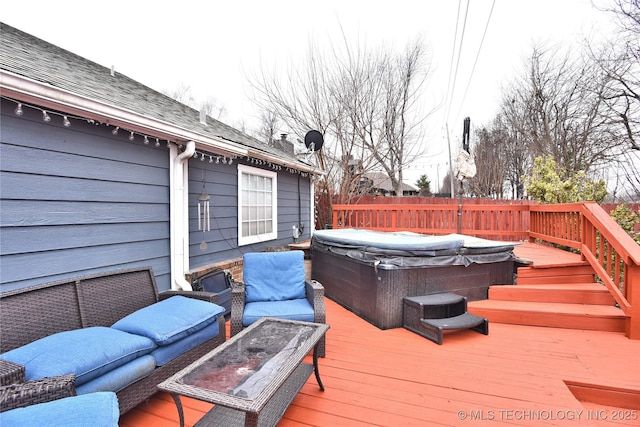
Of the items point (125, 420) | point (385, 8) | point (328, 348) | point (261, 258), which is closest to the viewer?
point (125, 420)

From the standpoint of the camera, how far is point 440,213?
23.3ft

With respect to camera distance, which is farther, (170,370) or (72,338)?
(170,370)

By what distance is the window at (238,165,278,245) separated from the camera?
193 inches

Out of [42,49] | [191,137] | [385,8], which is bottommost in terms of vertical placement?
[191,137]

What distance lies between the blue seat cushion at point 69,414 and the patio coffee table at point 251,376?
283 millimetres

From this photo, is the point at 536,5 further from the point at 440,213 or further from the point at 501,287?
the point at 501,287

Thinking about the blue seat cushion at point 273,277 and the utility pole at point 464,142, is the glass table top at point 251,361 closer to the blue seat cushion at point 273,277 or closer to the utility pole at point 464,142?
the blue seat cushion at point 273,277

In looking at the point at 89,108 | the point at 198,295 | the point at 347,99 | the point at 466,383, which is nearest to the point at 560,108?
the point at 347,99

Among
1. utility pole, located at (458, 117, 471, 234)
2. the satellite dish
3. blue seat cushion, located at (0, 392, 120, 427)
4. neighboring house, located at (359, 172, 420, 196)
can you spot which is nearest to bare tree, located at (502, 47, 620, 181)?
utility pole, located at (458, 117, 471, 234)

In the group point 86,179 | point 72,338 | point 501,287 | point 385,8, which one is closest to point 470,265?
point 501,287

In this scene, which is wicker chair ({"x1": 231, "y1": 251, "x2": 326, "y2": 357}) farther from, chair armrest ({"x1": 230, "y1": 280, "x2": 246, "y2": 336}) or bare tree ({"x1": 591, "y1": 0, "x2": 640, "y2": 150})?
bare tree ({"x1": 591, "y1": 0, "x2": 640, "y2": 150})

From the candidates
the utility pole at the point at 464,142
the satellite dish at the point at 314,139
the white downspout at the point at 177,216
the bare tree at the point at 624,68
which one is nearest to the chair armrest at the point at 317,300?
the white downspout at the point at 177,216

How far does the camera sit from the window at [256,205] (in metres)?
4.91

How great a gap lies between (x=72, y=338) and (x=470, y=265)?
390 centimetres
